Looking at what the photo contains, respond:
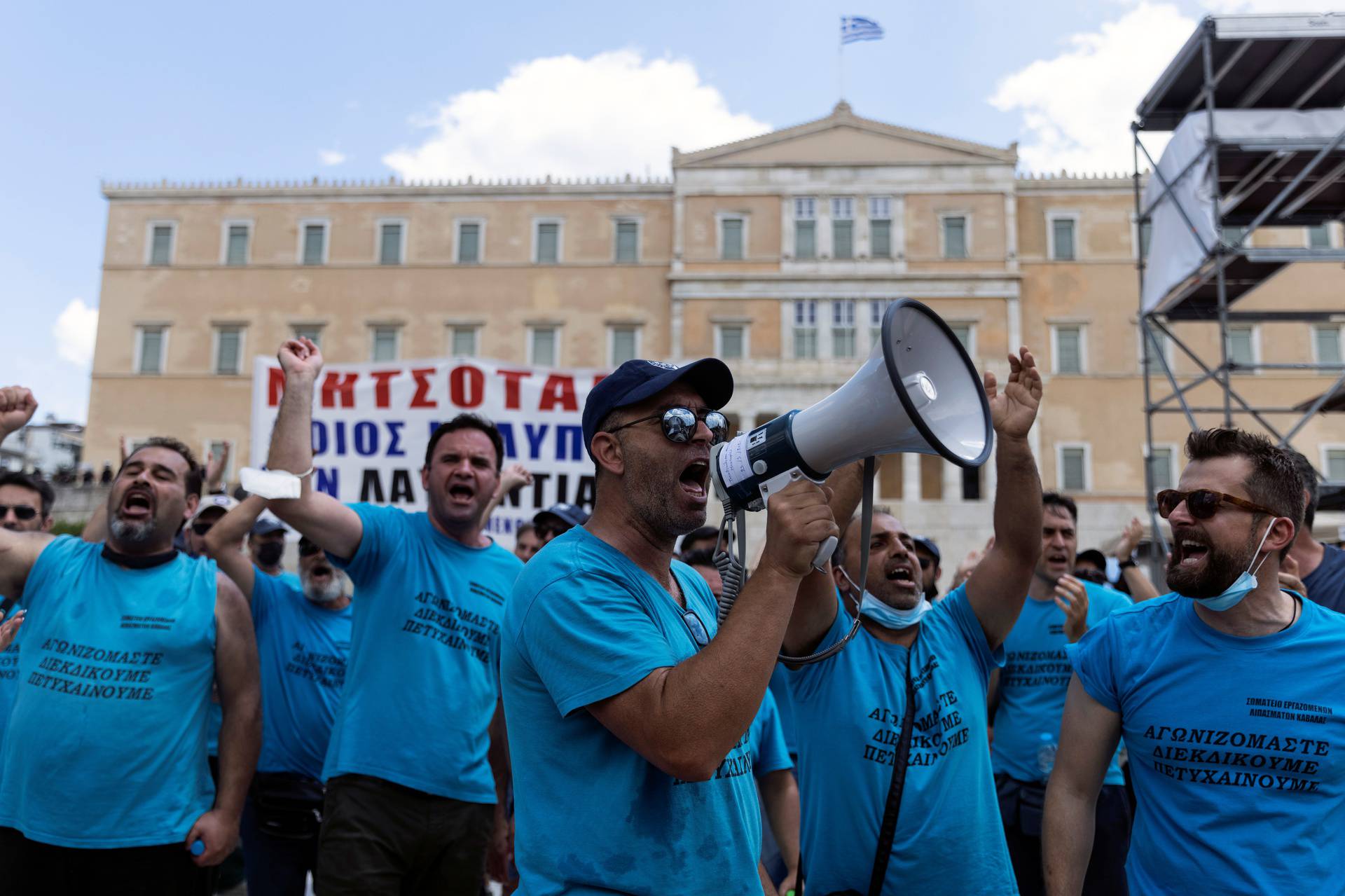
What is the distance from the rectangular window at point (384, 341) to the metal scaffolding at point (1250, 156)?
87.7ft

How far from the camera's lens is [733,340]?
34.3 meters

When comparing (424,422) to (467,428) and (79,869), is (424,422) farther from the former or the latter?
(79,869)

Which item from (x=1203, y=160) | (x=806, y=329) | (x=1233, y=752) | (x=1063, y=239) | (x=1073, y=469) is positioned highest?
(x=1063, y=239)

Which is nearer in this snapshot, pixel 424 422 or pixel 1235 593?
pixel 1235 593

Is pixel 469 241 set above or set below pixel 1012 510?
above

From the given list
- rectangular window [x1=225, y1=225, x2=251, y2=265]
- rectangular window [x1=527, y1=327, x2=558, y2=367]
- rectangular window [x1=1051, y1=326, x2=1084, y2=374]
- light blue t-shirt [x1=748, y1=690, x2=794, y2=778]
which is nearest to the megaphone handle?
light blue t-shirt [x1=748, y1=690, x2=794, y2=778]

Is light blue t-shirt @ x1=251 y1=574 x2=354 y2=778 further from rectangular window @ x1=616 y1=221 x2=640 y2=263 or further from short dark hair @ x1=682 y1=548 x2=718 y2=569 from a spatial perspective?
rectangular window @ x1=616 y1=221 x2=640 y2=263

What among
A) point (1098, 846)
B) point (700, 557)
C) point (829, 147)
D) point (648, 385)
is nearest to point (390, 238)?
point (829, 147)

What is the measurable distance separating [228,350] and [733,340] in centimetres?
1774

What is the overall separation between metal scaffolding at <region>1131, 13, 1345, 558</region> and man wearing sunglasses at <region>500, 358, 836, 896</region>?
10.0m

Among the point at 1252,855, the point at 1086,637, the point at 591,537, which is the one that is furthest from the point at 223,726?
the point at 1252,855

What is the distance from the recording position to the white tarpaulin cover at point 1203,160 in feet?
38.0

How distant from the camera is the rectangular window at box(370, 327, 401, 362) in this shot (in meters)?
35.3

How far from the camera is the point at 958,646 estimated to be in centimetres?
332
